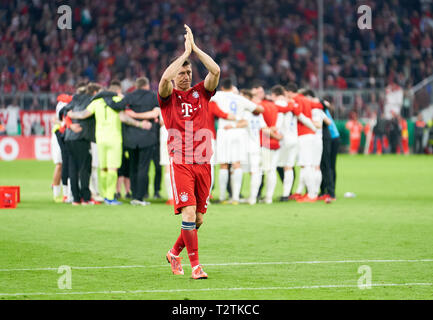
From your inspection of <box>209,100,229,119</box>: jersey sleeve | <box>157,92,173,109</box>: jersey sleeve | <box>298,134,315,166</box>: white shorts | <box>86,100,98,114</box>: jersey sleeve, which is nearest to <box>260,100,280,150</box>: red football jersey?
<box>298,134,315,166</box>: white shorts

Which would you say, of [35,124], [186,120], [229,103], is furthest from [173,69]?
[35,124]

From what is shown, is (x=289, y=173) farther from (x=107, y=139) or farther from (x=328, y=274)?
(x=328, y=274)

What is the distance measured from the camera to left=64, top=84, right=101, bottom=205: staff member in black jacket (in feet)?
52.7

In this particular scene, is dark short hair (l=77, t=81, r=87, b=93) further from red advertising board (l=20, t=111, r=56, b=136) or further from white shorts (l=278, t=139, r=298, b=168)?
red advertising board (l=20, t=111, r=56, b=136)

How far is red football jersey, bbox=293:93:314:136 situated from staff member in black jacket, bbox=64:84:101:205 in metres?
4.03

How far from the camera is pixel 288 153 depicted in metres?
17.4

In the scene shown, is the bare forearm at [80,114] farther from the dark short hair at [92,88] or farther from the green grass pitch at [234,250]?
the green grass pitch at [234,250]

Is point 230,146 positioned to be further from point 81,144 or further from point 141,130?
point 81,144

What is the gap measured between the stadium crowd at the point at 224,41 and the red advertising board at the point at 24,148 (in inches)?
199

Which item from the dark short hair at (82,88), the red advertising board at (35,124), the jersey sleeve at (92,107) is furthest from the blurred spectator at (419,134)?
the jersey sleeve at (92,107)

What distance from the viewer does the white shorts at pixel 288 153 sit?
17.3 m

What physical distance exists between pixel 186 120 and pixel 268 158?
27.9 feet
